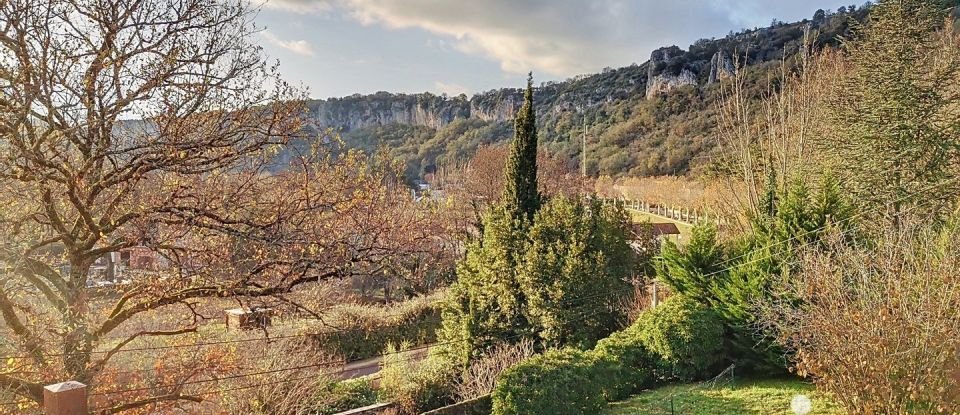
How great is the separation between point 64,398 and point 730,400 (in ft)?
28.8

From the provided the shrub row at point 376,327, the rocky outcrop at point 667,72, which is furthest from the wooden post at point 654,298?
the rocky outcrop at point 667,72

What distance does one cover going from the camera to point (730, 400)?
917 cm

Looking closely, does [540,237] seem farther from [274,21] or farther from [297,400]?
[274,21]

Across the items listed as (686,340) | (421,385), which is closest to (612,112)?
(421,385)

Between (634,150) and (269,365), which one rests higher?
(634,150)

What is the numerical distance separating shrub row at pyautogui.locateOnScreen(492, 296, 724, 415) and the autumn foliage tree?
125 inches

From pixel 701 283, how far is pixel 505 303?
410cm

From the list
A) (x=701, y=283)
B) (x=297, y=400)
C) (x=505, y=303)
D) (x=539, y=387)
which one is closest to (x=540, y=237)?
(x=505, y=303)

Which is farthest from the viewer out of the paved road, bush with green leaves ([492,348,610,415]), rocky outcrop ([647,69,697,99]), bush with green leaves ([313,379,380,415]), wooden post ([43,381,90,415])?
rocky outcrop ([647,69,697,99])

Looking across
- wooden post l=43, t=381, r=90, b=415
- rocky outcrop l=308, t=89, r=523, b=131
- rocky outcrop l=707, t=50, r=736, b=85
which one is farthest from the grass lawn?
rocky outcrop l=308, t=89, r=523, b=131

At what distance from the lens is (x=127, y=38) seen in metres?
5.75

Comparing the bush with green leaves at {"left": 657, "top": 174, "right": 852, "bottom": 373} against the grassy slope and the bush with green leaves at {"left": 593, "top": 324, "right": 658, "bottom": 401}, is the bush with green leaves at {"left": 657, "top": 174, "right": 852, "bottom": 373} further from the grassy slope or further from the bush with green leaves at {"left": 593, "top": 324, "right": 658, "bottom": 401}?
the grassy slope

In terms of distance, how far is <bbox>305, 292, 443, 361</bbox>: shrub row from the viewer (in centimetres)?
1712

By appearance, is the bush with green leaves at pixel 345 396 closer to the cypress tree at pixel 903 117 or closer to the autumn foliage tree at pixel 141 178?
the autumn foliage tree at pixel 141 178
